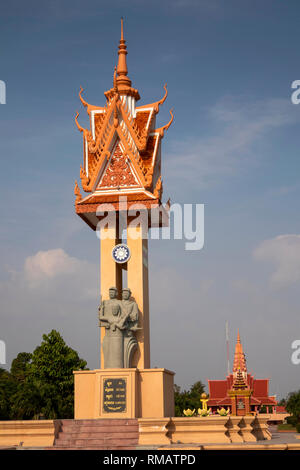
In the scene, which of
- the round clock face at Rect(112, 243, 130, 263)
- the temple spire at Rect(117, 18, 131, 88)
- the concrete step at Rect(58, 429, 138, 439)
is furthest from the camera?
the temple spire at Rect(117, 18, 131, 88)

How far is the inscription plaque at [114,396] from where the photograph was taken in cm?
1598

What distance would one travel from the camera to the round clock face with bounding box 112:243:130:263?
1766cm

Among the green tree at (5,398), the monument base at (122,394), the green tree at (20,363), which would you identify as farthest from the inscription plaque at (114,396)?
the green tree at (20,363)

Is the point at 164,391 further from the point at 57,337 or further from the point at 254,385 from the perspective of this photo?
the point at 254,385

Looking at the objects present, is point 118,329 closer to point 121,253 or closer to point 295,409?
point 121,253

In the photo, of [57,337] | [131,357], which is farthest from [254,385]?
[131,357]

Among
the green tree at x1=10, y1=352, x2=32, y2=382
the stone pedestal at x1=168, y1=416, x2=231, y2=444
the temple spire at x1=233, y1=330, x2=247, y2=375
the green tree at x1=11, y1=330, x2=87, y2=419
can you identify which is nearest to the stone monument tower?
the stone pedestal at x1=168, y1=416, x2=231, y2=444

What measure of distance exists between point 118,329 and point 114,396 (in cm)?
172

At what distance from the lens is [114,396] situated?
16047 millimetres

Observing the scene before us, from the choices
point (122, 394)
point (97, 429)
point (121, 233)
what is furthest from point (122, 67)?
point (97, 429)

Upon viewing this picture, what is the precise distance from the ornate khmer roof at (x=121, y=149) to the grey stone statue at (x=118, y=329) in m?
2.89

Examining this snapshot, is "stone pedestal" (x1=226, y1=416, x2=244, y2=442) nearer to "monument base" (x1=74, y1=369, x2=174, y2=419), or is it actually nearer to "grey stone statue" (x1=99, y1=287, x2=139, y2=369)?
"monument base" (x1=74, y1=369, x2=174, y2=419)
